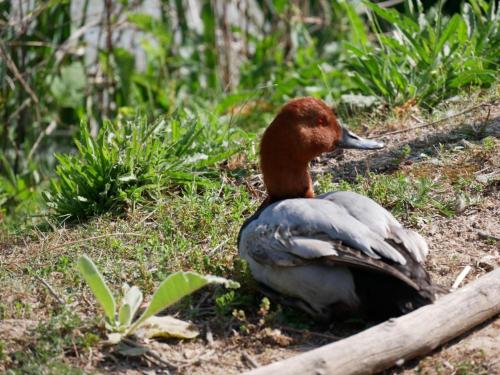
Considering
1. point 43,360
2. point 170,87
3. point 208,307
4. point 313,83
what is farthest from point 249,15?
point 43,360

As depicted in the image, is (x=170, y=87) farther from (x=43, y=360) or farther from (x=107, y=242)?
(x=43, y=360)

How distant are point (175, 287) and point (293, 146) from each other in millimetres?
1122

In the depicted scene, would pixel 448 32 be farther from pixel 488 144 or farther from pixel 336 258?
pixel 336 258

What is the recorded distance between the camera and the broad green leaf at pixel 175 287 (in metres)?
3.58

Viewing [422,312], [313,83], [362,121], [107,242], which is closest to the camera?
[422,312]

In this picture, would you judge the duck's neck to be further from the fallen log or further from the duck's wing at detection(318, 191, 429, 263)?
the fallen log

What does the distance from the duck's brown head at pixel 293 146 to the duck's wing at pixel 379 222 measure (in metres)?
0.26

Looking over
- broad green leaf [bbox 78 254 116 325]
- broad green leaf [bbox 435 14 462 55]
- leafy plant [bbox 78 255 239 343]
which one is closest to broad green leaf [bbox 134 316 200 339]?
leafy plant [bbox 78 255 239 343]

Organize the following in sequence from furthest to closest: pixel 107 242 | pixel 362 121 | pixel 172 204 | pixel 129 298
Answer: pixel 362 121 < pixel 172 204 < pixel 107 242 < pixel 129 298

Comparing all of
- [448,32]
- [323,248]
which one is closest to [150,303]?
[323,248]

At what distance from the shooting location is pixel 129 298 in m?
3.78

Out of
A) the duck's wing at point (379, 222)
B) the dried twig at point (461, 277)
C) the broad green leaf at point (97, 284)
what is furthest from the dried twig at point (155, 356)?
the dried twig at point (461, 277)

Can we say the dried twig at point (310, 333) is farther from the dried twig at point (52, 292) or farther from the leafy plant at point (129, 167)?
the leafy plant at point (129, 167)

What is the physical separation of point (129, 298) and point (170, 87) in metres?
5.05
